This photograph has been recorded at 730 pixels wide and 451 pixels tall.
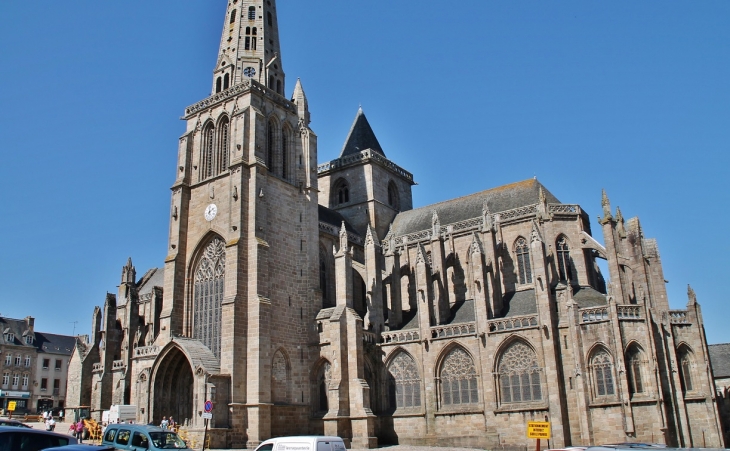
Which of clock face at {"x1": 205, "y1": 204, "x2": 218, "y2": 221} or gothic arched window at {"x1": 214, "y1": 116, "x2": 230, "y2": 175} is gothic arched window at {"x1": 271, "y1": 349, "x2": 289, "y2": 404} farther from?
gothic arched window at {"x1": 214, "y1": 116, "x2": 230, "y2": 175}

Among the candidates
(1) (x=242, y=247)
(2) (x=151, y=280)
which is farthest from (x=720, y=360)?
(2) (x=151, y=280)

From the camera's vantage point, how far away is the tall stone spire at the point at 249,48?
3641 centimetres

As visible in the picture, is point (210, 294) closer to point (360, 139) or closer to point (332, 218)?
point (332, 218)

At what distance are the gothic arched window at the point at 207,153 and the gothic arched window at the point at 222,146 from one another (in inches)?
22.2

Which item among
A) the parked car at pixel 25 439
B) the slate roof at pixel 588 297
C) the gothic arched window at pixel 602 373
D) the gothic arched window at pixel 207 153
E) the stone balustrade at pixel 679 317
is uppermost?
the gothic arched window at pixel 207 153

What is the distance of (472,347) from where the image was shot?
1184 inches

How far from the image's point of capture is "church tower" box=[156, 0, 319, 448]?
1120 inches

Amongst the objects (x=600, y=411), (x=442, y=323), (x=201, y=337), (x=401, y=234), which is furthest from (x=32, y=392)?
(x=600, y=411)

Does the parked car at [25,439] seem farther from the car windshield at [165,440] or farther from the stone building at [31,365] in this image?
the stone building at [31,365]

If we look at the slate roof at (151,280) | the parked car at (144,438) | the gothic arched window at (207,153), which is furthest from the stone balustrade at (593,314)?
the slate roof at (151,280)

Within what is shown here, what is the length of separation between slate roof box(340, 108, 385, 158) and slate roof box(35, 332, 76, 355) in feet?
112

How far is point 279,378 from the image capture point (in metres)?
30.0

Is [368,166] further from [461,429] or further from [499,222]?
[461,429]

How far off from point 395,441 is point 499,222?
13.1 m
